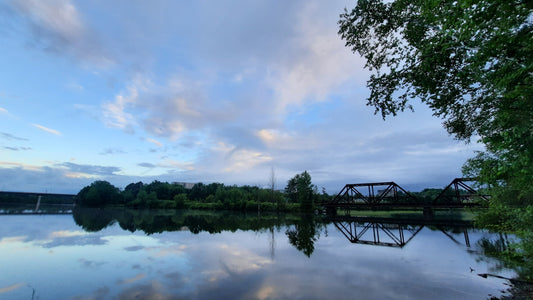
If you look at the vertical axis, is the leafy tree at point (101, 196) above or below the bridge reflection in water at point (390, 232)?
above

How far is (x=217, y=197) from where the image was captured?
74.7 metres

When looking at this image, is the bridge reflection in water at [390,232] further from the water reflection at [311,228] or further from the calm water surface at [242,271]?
the calm water surface at [242,271]

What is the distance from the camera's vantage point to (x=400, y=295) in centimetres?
756

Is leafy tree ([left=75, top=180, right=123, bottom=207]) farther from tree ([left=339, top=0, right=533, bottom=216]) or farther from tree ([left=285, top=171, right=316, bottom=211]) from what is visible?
tree ([left=339, top=0, right=533, bottom=216])

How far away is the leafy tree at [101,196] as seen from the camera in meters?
92.5

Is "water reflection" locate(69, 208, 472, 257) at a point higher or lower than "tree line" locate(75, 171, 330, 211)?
lower

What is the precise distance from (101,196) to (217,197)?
5631 cm

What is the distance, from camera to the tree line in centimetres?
5675

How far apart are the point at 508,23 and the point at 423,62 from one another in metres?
2.26

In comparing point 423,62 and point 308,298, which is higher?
point 423,62

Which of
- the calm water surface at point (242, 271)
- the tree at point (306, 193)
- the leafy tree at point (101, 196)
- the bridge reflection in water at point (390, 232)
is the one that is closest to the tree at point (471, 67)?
the calm water surface at point (242, 271)

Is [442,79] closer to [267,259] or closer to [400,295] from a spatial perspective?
[400,295]

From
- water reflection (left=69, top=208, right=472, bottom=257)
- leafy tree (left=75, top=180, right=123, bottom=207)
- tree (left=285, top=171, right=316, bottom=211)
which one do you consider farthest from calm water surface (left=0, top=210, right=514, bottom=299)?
leafy tree (left=75, top=180, right=123, bottom=207)

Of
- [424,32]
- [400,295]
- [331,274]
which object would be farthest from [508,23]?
[331,274]
